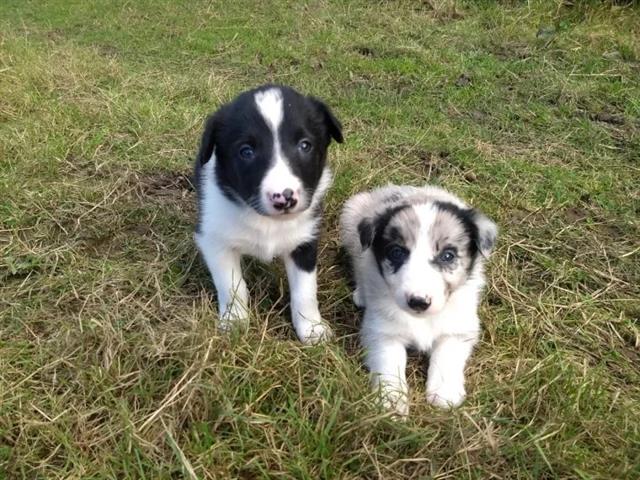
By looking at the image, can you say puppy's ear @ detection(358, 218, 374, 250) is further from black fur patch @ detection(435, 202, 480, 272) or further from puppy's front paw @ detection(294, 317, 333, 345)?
puppy's front paw @ detection(294, 317, 333, 345)

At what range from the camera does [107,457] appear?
253 cm

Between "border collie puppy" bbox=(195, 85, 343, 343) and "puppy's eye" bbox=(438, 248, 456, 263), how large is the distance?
2.34 feet

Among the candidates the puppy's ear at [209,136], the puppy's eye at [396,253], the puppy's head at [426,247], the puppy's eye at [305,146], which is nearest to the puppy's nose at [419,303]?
the puppy's head at [426,247]

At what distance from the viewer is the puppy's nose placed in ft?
9.48

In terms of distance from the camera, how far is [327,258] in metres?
4.18

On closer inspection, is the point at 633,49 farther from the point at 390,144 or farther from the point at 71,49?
the point at 71,49

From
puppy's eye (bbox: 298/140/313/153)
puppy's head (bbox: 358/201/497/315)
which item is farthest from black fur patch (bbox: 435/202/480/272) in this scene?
puppy's eye (bbox: 298/140/313/153)

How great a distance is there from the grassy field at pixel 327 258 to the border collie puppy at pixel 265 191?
188 millimetres

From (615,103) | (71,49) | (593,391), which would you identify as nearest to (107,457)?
(593,391)

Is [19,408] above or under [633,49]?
under

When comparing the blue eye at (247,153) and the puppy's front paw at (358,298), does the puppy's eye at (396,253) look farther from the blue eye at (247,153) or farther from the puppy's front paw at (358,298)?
the blue eye at (247,153)

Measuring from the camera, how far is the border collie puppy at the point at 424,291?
299cm

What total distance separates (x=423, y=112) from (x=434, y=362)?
11.2 ft

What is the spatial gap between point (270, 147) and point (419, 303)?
3.34ft
